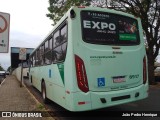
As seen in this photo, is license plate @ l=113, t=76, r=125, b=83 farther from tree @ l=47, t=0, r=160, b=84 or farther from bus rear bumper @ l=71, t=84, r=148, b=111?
tree @ l=47, t=0, r=160, b=84

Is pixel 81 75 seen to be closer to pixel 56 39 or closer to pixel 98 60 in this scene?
pixel 98 60

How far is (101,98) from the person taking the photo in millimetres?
5996

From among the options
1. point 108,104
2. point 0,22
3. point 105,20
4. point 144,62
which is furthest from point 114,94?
point 0,22

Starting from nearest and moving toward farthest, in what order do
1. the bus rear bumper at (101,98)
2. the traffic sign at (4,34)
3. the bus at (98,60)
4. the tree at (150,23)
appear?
1. the traffic sign at (4,34)
2. the bus rear bumper at (101,98)
3. the bus at (98,60)
4. the tree at (150,23)

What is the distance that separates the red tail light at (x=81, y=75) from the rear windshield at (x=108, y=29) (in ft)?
2.03

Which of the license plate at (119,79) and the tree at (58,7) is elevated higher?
the tree at (58,7)

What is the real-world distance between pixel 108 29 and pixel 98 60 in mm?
995

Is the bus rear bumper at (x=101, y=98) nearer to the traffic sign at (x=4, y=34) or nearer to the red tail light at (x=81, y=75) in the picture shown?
Answer: the red tail light at (x=81, y=75)

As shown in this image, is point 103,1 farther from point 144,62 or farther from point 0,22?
point 0,22

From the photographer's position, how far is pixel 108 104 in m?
6.11

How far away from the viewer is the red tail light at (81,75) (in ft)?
19.2

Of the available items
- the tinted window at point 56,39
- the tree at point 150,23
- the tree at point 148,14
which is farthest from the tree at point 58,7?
the tinted window at point 56,39

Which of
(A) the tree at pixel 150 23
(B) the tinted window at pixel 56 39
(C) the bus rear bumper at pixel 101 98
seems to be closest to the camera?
(C) the bus rear bumper at pixel 101 98

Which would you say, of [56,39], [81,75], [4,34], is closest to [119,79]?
[81,75]
